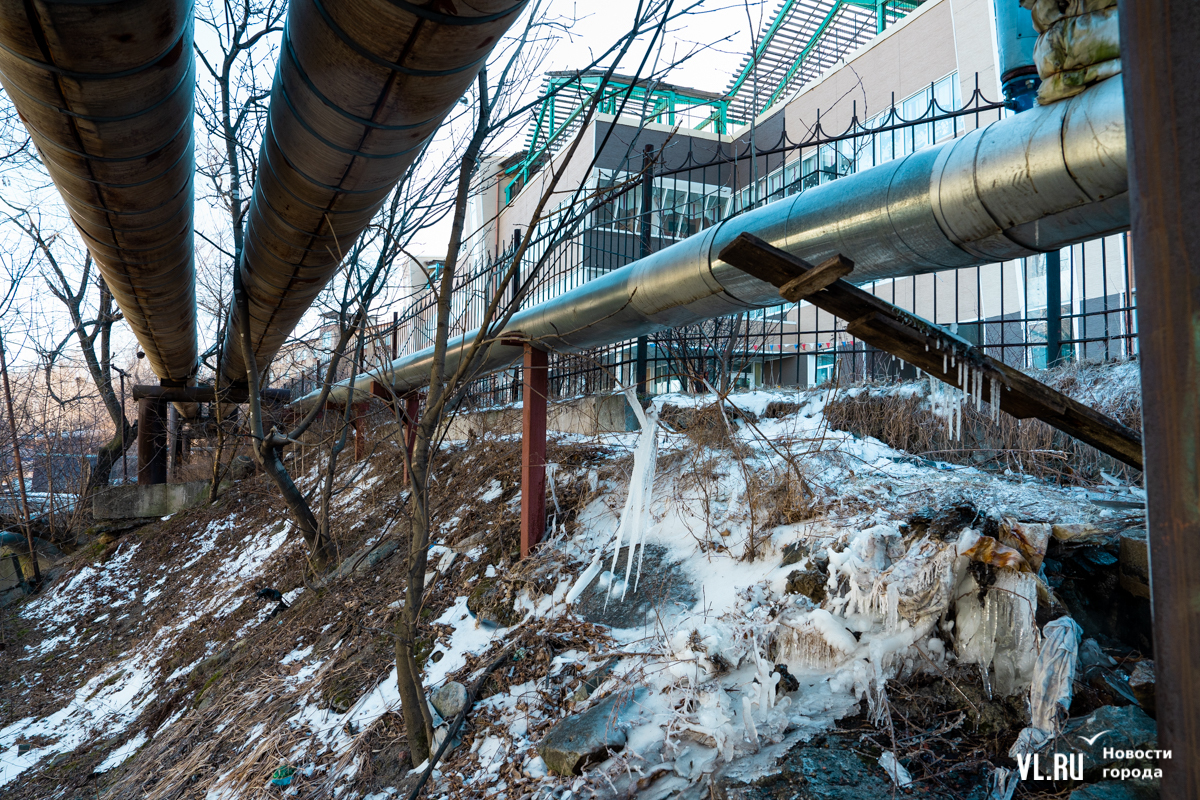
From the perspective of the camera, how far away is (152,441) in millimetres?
10297

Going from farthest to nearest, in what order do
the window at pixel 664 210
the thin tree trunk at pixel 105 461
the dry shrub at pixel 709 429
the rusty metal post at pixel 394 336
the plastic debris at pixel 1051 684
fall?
the thin tree trunk at pixel 105 461, the dry shrub at pixel 709 429, the rusty metal post at pixel 394 336, the window at pixel 664 210, the plastic debris at pixel 1051 684

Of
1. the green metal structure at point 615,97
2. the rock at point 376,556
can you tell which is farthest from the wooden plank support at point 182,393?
the green metal structure at point 615,97

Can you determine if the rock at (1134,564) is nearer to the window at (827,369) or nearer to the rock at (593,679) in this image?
the window at (827,369)

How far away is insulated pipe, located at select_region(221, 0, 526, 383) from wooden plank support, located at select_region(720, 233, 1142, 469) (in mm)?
1098

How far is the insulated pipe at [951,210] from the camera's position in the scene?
1.75m

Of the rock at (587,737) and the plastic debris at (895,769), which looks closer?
the plastic debris at (895,769)

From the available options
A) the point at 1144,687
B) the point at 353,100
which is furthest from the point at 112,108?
the point at 1144,687

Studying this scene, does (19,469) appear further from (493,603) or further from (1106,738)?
(1106,738)

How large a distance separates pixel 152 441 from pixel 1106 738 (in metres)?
11.8

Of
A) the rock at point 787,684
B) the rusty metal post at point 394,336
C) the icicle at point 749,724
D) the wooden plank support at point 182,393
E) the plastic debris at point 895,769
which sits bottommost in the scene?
the plastic debris at point 895,769

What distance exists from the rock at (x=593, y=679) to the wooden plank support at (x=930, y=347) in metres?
1.99

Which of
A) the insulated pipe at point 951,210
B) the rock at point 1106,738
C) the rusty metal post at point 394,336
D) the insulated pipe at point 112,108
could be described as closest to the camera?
the insulated pipe at point 112,108

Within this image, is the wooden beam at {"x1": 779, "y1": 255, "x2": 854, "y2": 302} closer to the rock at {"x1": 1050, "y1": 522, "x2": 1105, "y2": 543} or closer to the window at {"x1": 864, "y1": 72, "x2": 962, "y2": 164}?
the rock at {"x1": 1050, "y1": 522, "x2": 1105, "y2": 543}

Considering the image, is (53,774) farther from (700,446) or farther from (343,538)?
(700,446)
